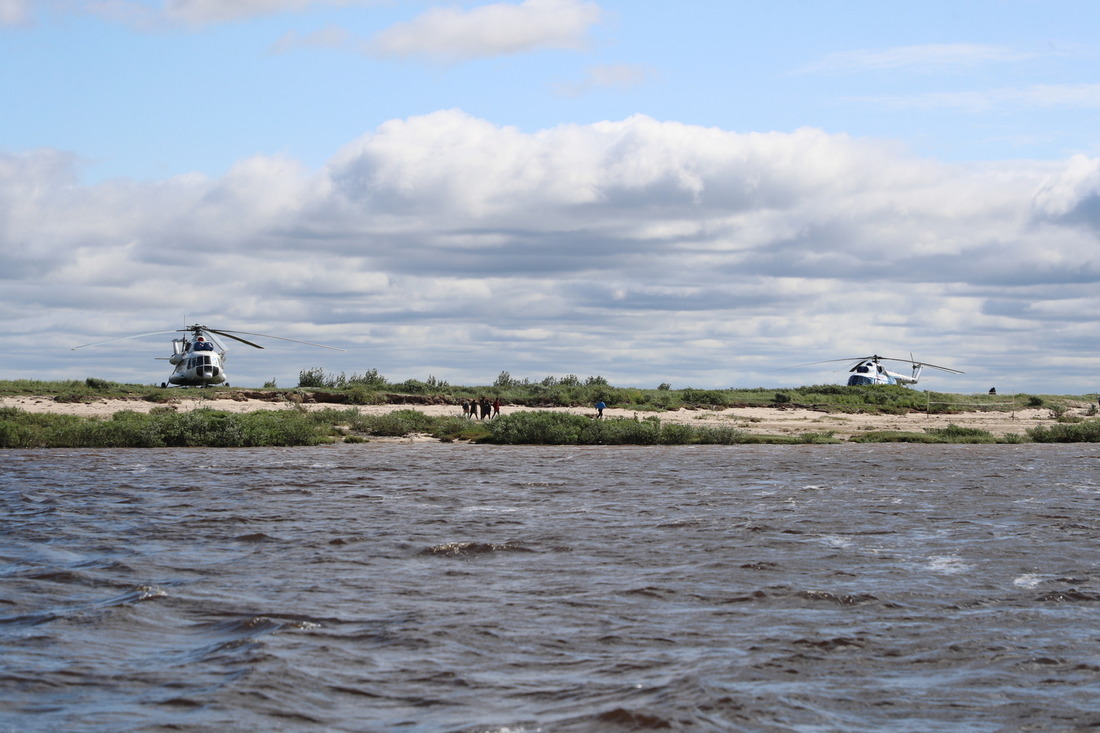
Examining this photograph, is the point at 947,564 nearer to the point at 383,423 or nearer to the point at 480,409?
the point at 383,423

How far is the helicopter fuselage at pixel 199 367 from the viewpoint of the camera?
2026 inches

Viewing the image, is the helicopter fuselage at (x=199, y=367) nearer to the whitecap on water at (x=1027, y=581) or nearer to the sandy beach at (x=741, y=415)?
the sandy beach at (x=741, y=415)

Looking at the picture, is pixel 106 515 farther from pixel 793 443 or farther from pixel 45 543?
pixel 793 443

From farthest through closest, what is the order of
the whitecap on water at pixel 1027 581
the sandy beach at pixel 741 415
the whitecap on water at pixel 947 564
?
the sandy beach at pixel 741 415 → the whitecap on water at pixel 947 564 → the whitecap on water at pixel 1027 581

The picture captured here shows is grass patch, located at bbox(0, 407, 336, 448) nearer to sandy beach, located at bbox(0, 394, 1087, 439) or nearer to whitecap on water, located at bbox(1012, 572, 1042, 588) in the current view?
sandy beach, located at bbox(0, 394, 1087, 439)

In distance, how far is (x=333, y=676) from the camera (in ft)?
27.7

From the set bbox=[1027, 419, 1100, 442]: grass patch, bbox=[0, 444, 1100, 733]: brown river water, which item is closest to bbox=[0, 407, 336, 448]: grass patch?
bbox=[0, 444, 1100, 733]: brown river water

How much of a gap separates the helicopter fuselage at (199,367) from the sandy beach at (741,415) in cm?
363

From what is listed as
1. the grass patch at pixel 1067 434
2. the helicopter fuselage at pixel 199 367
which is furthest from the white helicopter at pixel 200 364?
the grass patch at pixel 1067 434

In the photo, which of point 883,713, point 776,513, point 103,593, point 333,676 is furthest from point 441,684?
point 776,513

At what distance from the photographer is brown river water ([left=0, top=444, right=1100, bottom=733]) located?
7711 mm

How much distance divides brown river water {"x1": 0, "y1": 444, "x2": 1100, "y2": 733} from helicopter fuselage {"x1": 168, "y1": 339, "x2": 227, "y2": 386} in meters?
28.6

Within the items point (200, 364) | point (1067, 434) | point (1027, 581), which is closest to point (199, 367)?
point (200, 364)

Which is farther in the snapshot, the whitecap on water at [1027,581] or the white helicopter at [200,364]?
the white helicopter at [200,364]
